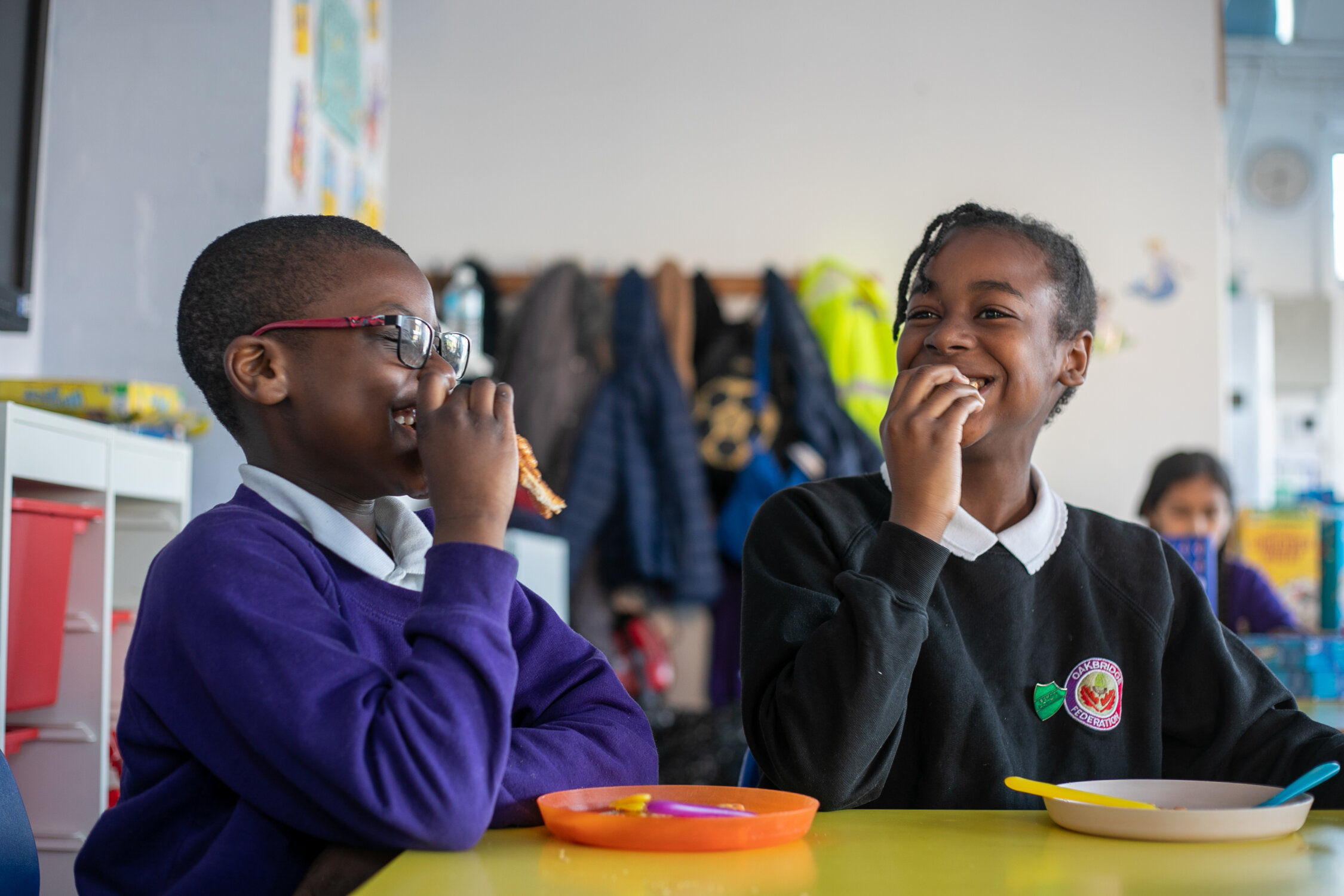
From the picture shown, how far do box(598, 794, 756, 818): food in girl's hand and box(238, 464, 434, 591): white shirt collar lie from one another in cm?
24

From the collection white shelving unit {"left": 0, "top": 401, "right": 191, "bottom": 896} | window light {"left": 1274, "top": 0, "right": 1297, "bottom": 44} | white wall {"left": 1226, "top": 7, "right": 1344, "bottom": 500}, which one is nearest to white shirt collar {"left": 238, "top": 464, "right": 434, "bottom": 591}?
white shelving unit {"left": 0, "top": 401, "right": 191, "bottom": 896}

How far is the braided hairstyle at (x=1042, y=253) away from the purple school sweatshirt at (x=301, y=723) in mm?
633

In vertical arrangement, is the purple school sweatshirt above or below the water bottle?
below

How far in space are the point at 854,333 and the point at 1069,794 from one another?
2.95 meters

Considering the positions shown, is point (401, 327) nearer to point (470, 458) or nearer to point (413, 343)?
point (413, 343)

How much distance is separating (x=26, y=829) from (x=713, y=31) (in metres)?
3.63

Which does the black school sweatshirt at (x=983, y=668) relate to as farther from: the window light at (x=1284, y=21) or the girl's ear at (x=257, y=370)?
the window light at (x=1284, y=21)

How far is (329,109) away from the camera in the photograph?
3.06 metres

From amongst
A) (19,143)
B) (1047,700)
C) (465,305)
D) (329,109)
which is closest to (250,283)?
(1047,700)

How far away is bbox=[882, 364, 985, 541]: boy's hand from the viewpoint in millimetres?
1034

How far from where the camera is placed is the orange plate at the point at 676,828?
2.47 feet

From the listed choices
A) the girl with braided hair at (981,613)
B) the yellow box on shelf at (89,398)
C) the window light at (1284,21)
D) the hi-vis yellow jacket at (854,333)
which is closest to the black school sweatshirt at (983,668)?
the girl with braided hair at (981,613)

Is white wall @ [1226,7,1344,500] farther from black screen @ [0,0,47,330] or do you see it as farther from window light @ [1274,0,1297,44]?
black screen @ [0,0,47,330]

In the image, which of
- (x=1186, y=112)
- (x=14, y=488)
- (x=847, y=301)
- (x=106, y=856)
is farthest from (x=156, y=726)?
(x=1186, y=112)
